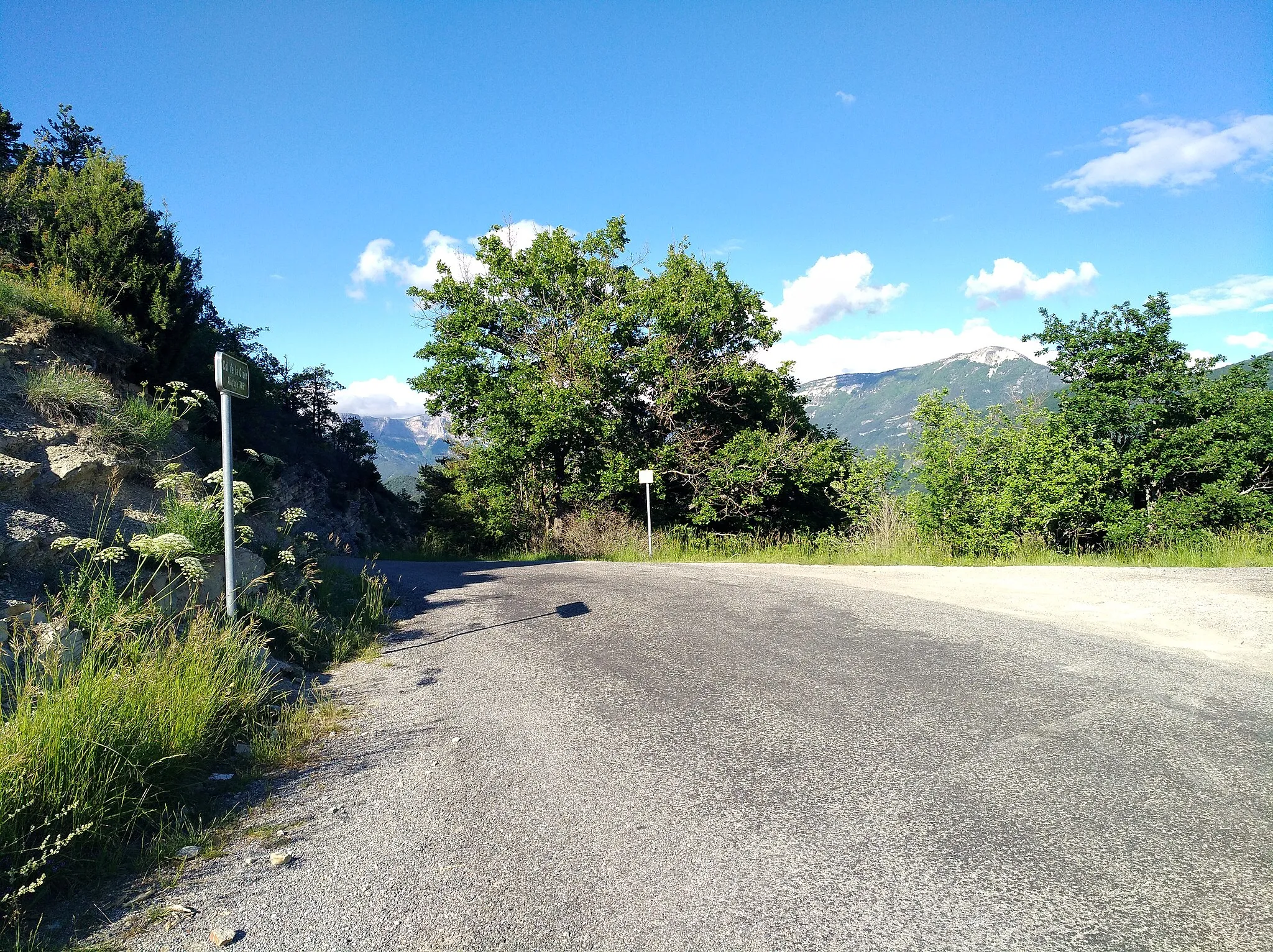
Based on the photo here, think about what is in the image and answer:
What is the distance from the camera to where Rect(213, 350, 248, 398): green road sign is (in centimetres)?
563

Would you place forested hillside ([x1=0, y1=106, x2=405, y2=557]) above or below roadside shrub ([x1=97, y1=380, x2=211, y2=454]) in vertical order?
above

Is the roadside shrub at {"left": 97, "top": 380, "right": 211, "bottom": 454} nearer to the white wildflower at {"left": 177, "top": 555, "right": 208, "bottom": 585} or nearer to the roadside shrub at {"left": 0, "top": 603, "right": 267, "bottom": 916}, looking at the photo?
the white wildflower at {"left": 177, "top": 555, "right": 208, "bottom": 585}

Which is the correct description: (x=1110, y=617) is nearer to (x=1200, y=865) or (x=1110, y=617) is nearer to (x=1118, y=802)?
(x=1118, y=802)

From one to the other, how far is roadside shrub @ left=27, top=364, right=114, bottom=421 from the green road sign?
2.73 metres

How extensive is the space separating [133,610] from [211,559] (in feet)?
5.58

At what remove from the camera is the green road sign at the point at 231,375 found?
5633 mm

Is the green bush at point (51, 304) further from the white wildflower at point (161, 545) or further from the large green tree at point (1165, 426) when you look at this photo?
the large green tree at point (1165, 426)

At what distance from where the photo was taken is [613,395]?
2223 cm

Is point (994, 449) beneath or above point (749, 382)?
beneath

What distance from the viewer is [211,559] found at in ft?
22.3

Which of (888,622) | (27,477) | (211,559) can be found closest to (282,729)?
(211,559)

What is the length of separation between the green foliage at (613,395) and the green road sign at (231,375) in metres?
15.0

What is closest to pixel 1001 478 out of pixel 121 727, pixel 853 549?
pixel 853 549

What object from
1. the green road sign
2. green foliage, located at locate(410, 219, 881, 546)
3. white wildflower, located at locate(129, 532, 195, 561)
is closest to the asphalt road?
white wildflower, located at locate(129, 532, 195, 561)
